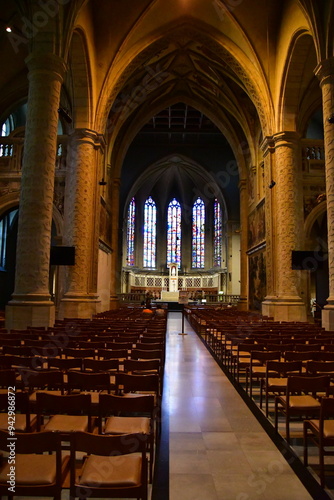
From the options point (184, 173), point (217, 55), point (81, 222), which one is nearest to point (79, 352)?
point (81, 222)

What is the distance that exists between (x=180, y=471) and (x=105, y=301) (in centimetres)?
2022

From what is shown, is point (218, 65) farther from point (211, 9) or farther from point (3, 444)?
point (3, 444)

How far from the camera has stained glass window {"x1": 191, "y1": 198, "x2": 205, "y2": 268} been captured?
140 ft

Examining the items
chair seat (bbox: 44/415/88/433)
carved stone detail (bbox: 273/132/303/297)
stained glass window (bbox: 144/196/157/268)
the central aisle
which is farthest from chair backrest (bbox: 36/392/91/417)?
stained glass window (bbox: 144/196/157/268)

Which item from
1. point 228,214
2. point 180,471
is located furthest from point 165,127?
point 180,471

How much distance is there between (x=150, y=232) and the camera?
143 feet

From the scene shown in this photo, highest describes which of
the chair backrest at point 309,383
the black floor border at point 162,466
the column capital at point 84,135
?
the column capital at point 84,135

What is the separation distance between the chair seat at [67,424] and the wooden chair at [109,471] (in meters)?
0.92

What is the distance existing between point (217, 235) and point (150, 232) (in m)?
7.79

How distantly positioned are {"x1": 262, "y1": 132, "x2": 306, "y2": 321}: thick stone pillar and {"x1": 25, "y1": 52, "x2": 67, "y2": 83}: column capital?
10463 mm

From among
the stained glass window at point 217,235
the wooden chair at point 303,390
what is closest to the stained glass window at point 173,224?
the stained glass window at point 217,235

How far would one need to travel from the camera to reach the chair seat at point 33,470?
7.90 feet

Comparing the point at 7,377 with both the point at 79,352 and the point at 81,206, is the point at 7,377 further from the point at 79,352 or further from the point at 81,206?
the point at 81,206

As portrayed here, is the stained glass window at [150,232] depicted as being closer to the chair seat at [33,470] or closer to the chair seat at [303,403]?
the chair seat at [303,403]
